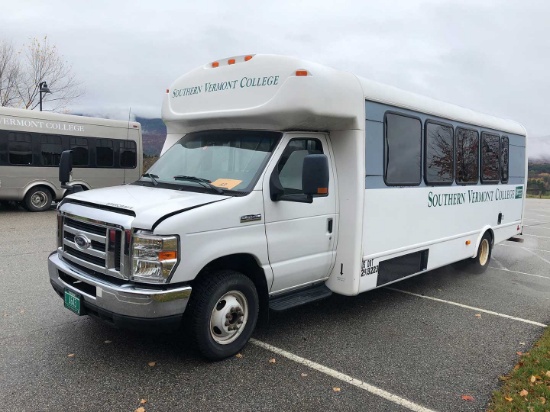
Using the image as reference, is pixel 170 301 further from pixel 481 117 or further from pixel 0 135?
pixel 0 135

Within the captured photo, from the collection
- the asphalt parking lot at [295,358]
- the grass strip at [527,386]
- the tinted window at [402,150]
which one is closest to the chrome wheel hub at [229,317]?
the asphalt parking lot at [295,358]

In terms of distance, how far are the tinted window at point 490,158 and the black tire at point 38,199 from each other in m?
13.1

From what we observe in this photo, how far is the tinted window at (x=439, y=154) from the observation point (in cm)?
627

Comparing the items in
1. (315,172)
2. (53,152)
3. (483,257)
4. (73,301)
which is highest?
(53,152)

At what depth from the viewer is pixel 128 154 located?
54.7ft

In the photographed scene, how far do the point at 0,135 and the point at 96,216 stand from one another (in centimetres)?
1199

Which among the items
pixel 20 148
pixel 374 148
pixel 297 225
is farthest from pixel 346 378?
pixel 20 148

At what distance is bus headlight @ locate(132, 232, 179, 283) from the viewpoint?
3514 millimetres

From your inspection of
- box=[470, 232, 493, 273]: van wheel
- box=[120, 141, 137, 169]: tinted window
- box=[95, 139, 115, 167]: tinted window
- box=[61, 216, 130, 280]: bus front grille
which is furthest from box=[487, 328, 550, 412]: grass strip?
box=[120, 141, 137, 169]: tinted window

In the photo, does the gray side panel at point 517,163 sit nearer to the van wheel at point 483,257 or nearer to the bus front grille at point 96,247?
the van wheel at point 483,257

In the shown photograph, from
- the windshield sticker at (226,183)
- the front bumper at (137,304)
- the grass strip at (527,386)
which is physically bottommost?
the grass strip at (527,386)

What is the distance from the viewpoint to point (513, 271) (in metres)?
8.70

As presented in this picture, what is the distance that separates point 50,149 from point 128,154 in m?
2.79

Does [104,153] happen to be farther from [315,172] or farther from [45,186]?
[315,172]
